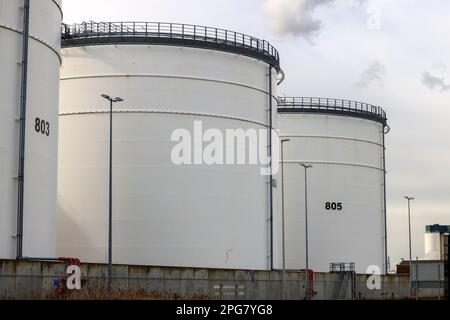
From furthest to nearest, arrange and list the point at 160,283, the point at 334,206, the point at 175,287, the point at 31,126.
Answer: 1. the point at 334,206
2. the point at 175,287
3. the point at 160,283
4. the point at 31,126

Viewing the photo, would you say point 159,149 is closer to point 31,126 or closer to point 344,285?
point 31,126

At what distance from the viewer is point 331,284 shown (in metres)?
53.6

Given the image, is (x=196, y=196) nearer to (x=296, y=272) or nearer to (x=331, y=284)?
(x=296, y=272)

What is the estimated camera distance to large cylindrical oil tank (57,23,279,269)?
43719 mm

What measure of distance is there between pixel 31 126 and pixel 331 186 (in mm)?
32047

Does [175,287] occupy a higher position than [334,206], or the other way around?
[334,206]

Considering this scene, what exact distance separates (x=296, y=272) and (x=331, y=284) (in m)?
5.05

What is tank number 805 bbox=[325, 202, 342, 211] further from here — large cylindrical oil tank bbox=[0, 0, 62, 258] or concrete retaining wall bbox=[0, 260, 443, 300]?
large cylindrical oil tank bbox=[0, 0, 62, 258]

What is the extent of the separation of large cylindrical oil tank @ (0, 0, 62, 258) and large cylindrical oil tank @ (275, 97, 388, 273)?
27.5 metres

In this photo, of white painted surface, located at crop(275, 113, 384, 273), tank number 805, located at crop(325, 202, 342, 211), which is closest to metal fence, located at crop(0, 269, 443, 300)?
white painted surface, located at crop(275, 113, 384, 273)

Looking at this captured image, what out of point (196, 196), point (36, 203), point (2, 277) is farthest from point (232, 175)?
point (2, 277)

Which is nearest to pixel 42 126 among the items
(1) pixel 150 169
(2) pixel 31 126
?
(2) pixel 31 126

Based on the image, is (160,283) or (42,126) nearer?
(42,126)

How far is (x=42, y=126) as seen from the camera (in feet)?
117
